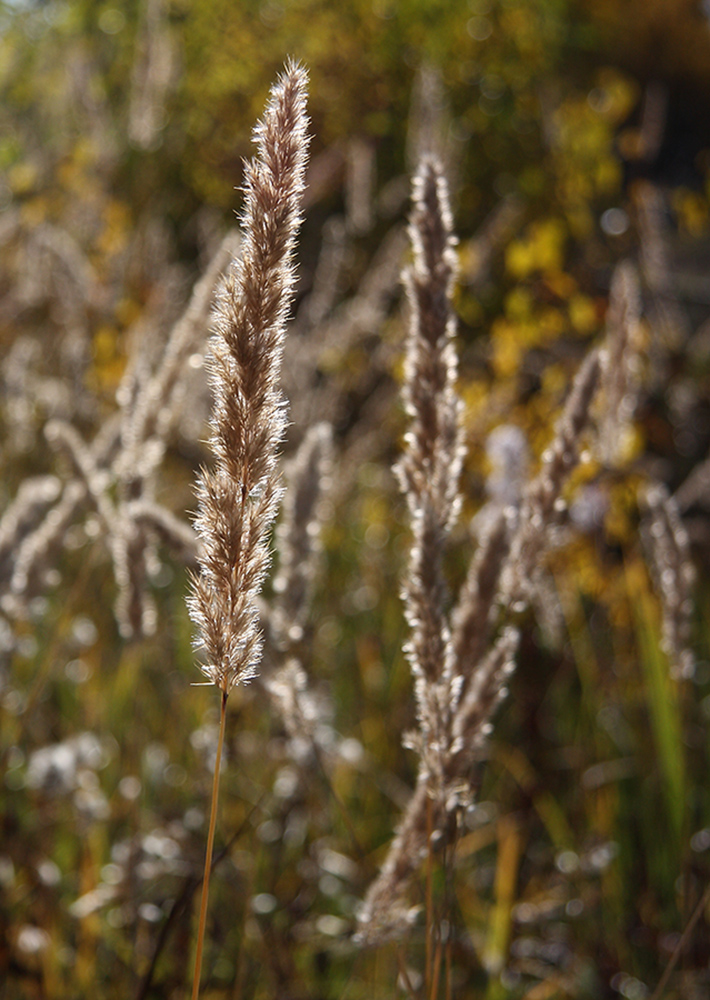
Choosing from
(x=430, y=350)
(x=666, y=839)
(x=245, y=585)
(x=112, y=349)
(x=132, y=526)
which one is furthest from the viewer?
(x=112, y=349)

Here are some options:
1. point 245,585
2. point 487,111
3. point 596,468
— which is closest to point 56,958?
point 245,585

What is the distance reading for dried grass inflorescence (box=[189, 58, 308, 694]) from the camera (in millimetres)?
513

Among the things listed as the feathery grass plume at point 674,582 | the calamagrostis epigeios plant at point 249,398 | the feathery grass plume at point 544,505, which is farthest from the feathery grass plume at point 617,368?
the calamagrostis epigeios plant at point 249,398

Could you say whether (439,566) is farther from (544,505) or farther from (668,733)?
(668,733)

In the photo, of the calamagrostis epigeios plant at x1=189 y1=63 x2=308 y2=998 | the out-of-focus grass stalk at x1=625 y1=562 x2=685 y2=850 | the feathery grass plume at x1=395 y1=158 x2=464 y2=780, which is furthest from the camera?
the out-of-focus grass stalk at x1=625 y1=562 x2=685 y2=850

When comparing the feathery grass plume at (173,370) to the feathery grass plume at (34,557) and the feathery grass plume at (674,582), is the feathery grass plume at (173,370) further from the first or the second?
the feathery grass plume at (674,582)

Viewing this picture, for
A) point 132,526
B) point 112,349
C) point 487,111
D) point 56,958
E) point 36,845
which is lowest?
point 56,958

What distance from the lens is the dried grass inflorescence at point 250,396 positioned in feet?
1.68

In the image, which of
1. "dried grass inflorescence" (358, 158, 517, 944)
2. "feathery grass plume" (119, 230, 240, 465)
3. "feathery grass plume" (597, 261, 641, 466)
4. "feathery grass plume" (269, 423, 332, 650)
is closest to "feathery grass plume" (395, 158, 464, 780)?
"dried grass inflorescence" (358, 158, 517, 944)

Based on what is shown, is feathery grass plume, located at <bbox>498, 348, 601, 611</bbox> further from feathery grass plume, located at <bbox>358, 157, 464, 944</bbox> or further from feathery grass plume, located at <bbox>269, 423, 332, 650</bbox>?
feathery grass plume, located at <bbox>269, 423, 332, 650</bbox>

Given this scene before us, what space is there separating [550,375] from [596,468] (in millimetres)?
875

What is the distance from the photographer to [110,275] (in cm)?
310

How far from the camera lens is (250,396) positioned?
20.9 inches

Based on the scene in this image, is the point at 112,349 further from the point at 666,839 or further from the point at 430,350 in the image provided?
the point at 430,350
